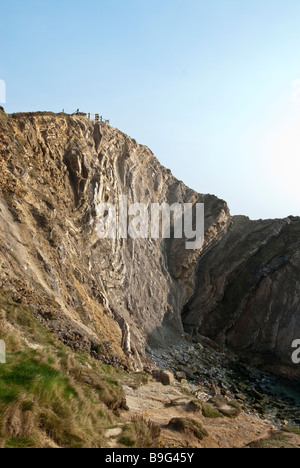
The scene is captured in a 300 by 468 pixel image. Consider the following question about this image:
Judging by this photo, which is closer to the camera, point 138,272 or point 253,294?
point 138,272

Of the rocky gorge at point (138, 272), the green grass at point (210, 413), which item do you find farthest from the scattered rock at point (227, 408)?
the rocky gorge at point (138, 272)

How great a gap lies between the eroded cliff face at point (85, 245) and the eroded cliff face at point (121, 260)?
86 millimetres

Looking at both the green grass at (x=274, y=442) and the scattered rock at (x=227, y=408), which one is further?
the scattered rock at (x=227, y=408)

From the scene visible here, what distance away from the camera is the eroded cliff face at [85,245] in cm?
1673

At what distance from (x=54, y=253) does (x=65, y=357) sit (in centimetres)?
1072

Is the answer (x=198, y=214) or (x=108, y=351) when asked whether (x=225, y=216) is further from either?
(x=108, y=351)

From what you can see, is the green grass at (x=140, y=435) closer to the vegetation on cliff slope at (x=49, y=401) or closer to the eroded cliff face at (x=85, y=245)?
the vegetation on cliff slope at (x=49, y=401)

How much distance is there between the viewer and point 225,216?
144ft

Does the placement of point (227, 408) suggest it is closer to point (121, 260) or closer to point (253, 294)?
point (121, 260)

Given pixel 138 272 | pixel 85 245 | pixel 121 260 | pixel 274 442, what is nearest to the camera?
pixel 274 442

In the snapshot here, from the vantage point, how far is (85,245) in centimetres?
2566

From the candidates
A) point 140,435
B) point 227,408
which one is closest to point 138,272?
point 227,408

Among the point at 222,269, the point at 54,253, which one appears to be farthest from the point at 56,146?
the point at 222,269

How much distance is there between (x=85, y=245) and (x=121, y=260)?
534 centimetres
